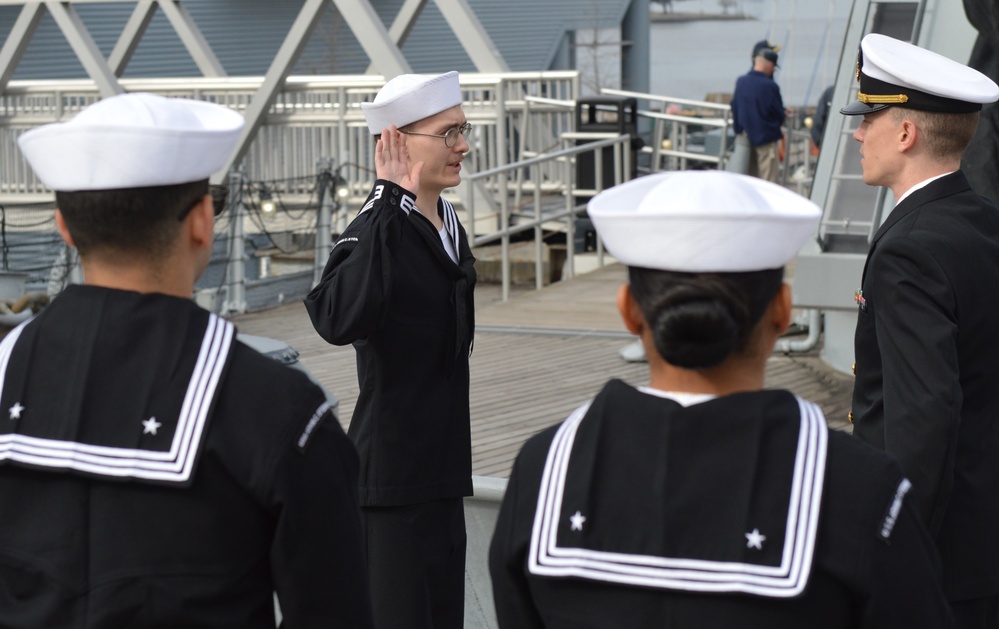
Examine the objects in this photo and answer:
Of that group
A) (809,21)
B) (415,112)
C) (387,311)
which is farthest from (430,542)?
(809,21)

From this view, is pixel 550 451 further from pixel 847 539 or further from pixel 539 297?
pixel 539 297

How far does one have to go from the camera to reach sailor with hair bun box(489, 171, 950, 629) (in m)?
1.66

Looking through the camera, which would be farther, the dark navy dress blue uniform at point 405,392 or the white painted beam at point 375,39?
the white painted beam at point 375,39

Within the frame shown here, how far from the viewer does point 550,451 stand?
1788mm

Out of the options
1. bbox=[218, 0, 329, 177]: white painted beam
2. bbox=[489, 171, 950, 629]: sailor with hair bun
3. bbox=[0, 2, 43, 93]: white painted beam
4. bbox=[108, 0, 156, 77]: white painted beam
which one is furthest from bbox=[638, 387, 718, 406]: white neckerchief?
bbox=[0, 2, 43, 93]: white painted beam

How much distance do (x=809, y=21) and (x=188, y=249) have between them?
38.9 metres

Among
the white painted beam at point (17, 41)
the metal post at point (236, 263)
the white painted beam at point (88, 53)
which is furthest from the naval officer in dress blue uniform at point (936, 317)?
the white painted beam at point (17, 41)

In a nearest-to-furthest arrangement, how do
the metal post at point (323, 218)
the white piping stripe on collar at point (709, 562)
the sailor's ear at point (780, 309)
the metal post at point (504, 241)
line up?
1. the white piping stripe on collar at point (709, 562)
2. the sailor's ear at point (780, 309)
3. the metal post at point (504, 241)
4. the metal post at point (323, 218)

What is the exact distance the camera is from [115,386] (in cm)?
190

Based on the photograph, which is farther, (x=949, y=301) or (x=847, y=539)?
(x=949, y=301)

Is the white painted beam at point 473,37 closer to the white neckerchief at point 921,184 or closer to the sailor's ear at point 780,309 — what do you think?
the white neckerchief at point 921,184

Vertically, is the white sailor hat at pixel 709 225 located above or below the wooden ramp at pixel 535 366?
above

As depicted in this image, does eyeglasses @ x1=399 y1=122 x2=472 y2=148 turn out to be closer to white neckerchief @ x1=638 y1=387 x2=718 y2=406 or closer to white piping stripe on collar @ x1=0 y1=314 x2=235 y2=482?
white piping stripe on collar @ x1=0 y1=314 x2=235 y2=482

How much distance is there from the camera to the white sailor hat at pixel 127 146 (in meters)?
1.88
